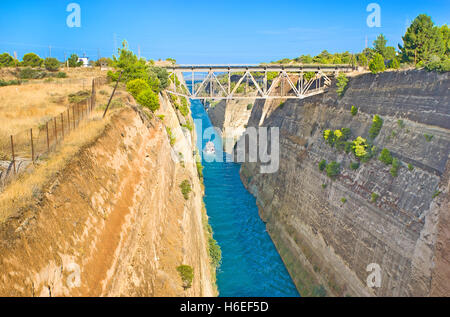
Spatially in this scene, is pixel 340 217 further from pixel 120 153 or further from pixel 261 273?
pixel 120 153

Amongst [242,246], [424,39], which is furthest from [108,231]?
[424,39]

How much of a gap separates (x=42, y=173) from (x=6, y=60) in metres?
54.0

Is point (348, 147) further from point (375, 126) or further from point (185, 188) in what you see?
point (185, 188)

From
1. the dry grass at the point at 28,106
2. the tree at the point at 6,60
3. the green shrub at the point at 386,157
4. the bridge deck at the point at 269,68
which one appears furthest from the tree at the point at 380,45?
the tree at the point at 6,60

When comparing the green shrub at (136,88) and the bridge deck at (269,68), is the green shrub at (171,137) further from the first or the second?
the bridge deck at (269,68)

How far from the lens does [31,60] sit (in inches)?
2328

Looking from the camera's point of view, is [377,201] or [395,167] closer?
[395,167]

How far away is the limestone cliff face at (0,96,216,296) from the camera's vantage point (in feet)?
32.9

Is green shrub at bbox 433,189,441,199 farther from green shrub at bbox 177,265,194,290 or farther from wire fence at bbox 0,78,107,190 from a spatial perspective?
wire fence at bbox 0,78,107,190

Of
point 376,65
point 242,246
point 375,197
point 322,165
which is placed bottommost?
point 242,246

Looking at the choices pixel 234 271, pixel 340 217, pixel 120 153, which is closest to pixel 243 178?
pixel 234 271

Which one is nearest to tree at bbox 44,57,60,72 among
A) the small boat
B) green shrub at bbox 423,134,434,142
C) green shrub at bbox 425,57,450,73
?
the small boat

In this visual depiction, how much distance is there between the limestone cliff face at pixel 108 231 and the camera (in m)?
10.0
